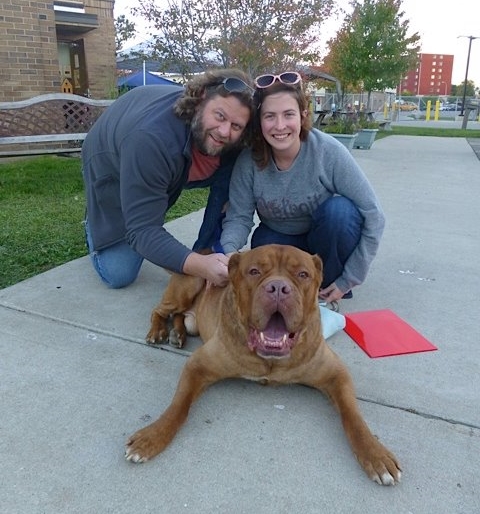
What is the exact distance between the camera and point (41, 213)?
6270 millimetres

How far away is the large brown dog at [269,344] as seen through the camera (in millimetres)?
2455

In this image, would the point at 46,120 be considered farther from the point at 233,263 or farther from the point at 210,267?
the point at 233,263

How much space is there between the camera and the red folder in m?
3.31

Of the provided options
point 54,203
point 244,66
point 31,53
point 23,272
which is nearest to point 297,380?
point 23,272

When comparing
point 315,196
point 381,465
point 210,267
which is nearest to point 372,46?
point 315,196

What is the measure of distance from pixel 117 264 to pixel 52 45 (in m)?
7.95

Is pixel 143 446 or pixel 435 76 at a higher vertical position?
pixel 435 76

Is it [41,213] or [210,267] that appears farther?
[41,213]

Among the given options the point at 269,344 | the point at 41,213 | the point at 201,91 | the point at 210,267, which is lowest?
the point at 41,213

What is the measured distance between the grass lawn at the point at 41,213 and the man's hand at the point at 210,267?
1869 mm

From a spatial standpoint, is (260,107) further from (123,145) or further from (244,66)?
(244,66)

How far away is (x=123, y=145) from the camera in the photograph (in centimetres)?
339

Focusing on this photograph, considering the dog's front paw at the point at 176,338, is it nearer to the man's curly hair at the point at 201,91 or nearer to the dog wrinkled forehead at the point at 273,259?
the dog wrinkled forehead at the point at 273,259

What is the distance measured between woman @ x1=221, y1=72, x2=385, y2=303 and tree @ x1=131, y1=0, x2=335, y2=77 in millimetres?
6589
